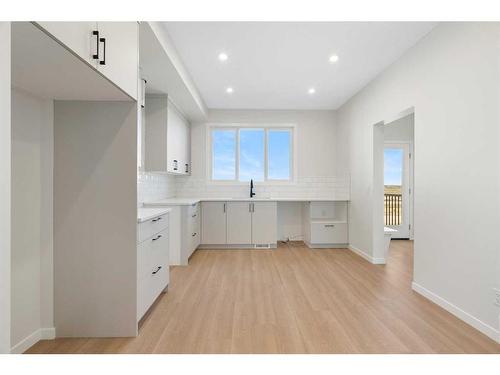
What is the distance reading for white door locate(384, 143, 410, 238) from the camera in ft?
20.4

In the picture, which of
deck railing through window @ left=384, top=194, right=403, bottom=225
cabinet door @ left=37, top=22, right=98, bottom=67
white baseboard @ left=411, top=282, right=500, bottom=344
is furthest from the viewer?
deck railing through window @ left=384, top=194, right=403, bottom=225

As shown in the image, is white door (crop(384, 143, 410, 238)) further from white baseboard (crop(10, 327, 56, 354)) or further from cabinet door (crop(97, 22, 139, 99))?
white baseboard (crop(10, 327, 56, 354))

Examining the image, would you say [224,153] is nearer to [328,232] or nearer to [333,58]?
[328,232]

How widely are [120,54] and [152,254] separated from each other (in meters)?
1.54

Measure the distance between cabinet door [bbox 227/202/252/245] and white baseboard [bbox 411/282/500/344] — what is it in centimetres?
274

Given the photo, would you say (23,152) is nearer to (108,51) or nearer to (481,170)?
(108,51)

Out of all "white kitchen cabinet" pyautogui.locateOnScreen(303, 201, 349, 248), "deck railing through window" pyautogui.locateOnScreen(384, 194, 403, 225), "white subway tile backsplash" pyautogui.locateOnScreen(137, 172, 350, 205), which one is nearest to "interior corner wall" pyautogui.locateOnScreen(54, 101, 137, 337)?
"white subway tile backsplash" pyautogui.locateOnScreen(137, 172, 350, 205)

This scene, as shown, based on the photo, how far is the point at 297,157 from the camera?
19.4 feet

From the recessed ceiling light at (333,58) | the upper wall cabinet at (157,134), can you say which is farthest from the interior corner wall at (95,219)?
the recessed ceiling light at (333,58)

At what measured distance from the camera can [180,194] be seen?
5.77m

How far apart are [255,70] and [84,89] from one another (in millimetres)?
2464

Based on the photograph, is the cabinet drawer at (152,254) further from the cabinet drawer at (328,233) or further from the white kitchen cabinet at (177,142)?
the cabinet drawer at (328,233)

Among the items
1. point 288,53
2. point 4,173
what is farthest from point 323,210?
point 4,173

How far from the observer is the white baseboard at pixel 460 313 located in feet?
6.89
